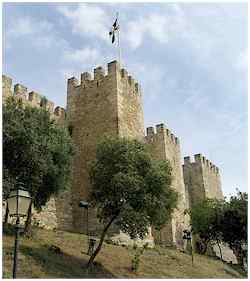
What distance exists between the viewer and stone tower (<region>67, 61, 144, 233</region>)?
1016 inches

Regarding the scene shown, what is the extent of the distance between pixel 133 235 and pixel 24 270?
5049 millimetres

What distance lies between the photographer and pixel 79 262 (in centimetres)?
1639

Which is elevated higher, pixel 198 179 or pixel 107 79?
pixel 107 79

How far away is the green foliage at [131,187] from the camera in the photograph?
17047mm

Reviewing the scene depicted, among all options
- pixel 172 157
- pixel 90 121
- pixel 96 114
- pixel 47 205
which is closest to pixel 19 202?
pixel 47 205

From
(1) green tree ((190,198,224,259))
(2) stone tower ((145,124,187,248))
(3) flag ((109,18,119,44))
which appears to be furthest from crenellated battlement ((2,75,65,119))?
(1) green tree ((190,198,224,259))

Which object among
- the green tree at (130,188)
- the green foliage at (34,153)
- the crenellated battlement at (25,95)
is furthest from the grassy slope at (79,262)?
the crenellated battlement at (25,95)

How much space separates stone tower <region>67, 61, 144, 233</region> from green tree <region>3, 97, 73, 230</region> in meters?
6.01

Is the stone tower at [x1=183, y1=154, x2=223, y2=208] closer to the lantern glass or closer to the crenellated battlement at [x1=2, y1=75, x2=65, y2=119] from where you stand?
the crenellated battlement at [x1=2, y1=75, x2=65, y2=119]

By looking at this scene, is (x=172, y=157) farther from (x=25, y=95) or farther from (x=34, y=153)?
(x=34, y=153)

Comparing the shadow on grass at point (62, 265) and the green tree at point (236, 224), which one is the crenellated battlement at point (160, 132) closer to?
the green tree at point (236, 224)

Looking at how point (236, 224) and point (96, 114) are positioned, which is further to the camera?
point (236, 224)

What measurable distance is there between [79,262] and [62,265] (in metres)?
1.25

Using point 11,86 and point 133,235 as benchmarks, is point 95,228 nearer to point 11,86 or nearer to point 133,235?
point 133,235
